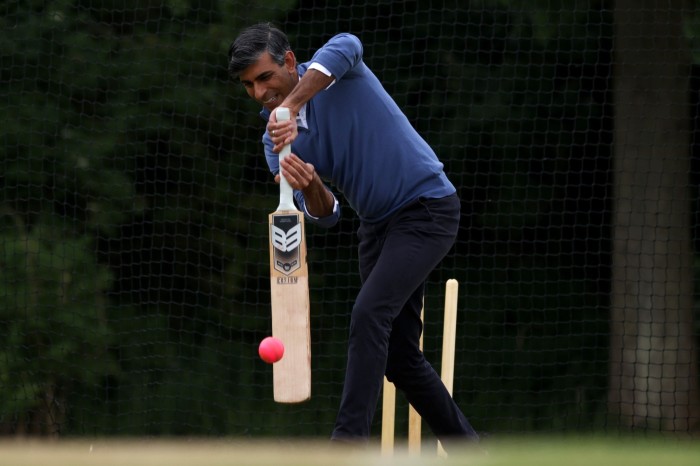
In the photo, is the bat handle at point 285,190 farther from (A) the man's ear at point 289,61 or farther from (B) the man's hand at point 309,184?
(A) the man's ear at point 289,61

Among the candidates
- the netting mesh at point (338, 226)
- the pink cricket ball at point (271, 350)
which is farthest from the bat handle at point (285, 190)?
the netting mesh at point (338, 226)

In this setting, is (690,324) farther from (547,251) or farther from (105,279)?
(105,279)

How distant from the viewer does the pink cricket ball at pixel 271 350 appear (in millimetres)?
3291

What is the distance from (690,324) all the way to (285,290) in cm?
360

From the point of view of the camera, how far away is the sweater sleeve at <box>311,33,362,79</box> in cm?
321

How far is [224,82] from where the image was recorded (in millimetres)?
6633

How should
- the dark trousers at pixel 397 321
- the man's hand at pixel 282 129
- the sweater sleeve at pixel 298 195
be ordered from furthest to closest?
the sweater sleeve at pixel 298 195 → the man's hand at pixel 282 129 → the dark trousers at pixel 397 321

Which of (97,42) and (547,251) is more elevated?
(97,42)

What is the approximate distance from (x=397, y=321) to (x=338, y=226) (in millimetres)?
3319

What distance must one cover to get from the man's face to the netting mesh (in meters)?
3.13

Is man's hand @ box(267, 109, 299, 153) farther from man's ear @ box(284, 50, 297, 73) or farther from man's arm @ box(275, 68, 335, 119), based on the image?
man's ear @ box(284, 50, 297, 73)

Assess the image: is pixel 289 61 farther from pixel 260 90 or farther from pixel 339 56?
pixel 339 56

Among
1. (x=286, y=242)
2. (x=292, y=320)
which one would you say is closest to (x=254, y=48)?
(x=286, y=242)

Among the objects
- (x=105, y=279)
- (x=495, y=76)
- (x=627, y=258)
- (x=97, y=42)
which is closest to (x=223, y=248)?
(x=105, y=279)
